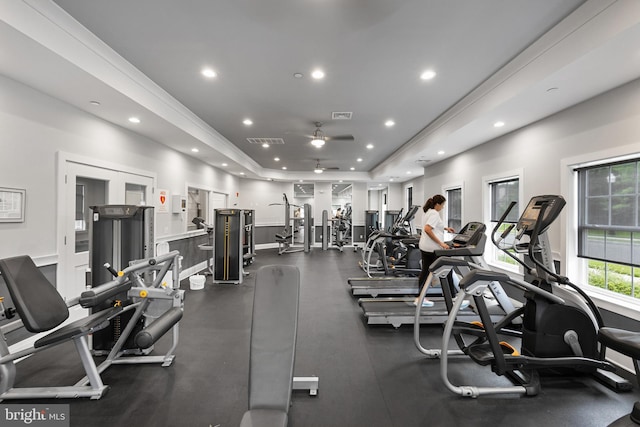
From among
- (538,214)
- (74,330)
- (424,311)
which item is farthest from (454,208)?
(74,330)

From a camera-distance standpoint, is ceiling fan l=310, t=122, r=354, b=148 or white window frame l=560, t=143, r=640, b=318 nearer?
white window frame l=560, t=143, r=640, b=318

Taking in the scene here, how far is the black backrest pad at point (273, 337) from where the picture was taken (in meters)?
1.56

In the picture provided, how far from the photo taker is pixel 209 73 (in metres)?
3.33

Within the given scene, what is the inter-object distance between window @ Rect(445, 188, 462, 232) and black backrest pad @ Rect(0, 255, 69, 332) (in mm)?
6760

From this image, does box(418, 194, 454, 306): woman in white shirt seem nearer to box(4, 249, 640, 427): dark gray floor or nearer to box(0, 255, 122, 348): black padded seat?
box(4, 249, 640, 427): dark gray floor

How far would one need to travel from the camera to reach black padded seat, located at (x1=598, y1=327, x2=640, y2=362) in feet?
5.40

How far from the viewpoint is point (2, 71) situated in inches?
104

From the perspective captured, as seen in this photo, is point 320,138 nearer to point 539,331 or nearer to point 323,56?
point 323,56

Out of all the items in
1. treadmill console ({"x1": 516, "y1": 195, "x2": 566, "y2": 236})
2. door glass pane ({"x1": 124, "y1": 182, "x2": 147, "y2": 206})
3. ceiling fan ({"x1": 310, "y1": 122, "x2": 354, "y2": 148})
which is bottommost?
treadmill console ({"x1": 516, "y1": 195, "x2": 566, "y2": 236})

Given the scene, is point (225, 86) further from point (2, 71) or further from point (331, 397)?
point (331, 397)

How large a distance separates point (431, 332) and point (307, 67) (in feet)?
11.7

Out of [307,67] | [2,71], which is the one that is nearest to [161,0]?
[307,67]

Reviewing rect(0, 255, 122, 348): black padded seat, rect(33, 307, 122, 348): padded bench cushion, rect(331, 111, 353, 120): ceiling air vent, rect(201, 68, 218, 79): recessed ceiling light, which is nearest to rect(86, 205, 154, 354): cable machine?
rect(33, 307, 122, 348): padded bench cushion

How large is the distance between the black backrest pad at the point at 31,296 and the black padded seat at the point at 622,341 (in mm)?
3820
